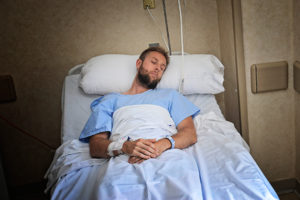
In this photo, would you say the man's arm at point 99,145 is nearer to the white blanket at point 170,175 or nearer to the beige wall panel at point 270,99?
the white blanket at point 170,175

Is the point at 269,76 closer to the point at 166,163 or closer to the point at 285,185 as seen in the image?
the point at 285,185

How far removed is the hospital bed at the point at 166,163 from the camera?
1.09 metres

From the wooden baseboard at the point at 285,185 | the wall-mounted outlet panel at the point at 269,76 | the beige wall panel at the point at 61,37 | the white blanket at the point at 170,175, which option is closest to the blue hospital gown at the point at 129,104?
the white blanket at the point at 170,175

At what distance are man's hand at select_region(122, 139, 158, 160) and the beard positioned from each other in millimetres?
505

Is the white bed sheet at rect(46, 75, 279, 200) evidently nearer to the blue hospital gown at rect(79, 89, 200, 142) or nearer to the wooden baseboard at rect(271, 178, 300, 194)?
the blue hospital gown at rect(79, 89, 200, 142)

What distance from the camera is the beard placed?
5.83 feet

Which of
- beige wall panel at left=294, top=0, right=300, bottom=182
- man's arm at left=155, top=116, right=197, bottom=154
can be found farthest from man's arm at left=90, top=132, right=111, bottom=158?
beige wall panel at left=294, top=0, right=300, bottom=182

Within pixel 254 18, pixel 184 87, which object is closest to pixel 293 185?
pixel 184 87

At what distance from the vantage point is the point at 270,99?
190 centimetres

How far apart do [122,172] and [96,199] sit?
0.49 feet

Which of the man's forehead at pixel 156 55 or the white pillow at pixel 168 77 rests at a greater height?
the man's forehead at pixel 156 55

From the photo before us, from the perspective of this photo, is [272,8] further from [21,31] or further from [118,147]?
[21,31]

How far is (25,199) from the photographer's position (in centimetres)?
226

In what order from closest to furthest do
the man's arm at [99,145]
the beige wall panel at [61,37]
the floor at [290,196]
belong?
the man's arm at [99,145], the floor at [290,196], the beige wall panel at [61,37]
